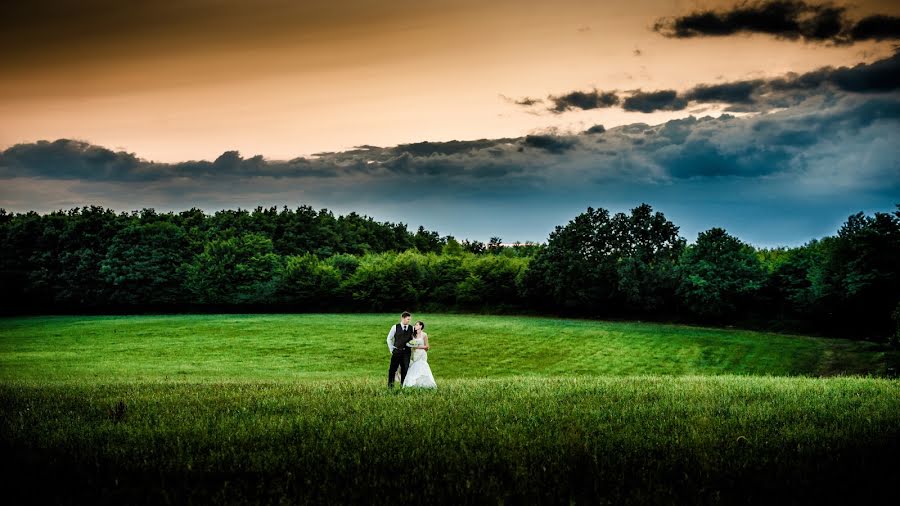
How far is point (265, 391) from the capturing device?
1702 cm

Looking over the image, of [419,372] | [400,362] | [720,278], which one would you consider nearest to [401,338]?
[400,362]

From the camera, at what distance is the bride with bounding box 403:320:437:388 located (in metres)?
18.2

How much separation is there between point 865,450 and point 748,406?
4.06 metres

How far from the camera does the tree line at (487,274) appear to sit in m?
65.2

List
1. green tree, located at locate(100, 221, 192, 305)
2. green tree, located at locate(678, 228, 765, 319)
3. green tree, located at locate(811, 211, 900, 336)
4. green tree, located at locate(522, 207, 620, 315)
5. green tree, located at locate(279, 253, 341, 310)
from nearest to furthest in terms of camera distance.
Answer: green tree, located at locate(811, 211, 900, 336) → green tree, located at locate(678, 228, 765, 319) → green tree, located at locate(522, 207, 620, 315) → green tree, located at locate(100, 221, 192, 305) → green tree, located at locate(279, 253, 341, 310)

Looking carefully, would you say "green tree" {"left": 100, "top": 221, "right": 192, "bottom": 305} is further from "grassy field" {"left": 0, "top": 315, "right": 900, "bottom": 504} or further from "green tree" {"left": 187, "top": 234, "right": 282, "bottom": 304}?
"grassy field" {"left": 0, "top": 315, "right": 900, "bottom": 504}

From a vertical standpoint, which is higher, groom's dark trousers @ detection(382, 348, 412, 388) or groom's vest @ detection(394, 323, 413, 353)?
groom's vest @ detection(394, 323, 413, 353)

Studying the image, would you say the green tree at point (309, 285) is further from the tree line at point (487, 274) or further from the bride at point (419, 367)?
the bride at point (419, 367)

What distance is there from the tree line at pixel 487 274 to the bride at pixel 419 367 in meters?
58.5

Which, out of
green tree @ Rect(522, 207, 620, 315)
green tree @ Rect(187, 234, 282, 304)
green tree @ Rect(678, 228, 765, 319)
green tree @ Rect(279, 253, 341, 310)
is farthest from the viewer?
green tree @ Rect(279, 253, 341, 310)

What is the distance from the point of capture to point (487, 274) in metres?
97.6

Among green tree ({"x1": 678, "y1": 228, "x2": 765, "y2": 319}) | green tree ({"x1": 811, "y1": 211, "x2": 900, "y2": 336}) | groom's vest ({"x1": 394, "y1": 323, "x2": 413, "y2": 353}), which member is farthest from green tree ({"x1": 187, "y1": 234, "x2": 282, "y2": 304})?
groom's vest ({"x1": 394, "y1": 323, "x2": 413, "y2": 353})

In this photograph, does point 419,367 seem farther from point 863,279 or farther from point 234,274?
point 234,274

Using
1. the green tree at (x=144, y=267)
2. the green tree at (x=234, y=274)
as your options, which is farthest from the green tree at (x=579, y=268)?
the green tree at (x=144, y=267)
